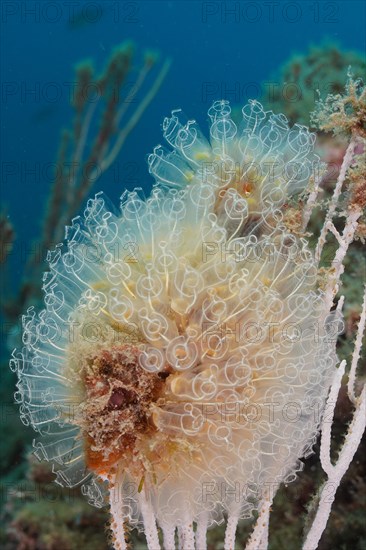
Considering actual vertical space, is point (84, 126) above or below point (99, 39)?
below

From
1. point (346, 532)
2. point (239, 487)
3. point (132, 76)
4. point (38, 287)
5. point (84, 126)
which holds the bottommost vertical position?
point (346, 532)

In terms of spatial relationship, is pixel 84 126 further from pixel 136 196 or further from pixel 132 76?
pixel 132 76

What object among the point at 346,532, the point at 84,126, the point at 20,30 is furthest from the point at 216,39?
the point at 346,532

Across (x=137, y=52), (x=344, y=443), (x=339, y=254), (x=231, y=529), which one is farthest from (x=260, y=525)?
(x=137, y=52)

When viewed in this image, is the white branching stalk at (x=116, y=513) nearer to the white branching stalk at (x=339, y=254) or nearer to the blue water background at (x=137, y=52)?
the white branching stalk at (x=339, y=254)

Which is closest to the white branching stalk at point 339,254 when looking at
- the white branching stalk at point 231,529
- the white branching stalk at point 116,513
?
the white branching stalk at point 231,529

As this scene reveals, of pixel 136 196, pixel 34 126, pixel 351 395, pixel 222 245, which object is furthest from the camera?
pixel 34 126

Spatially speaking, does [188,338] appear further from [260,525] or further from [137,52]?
[137,52]
